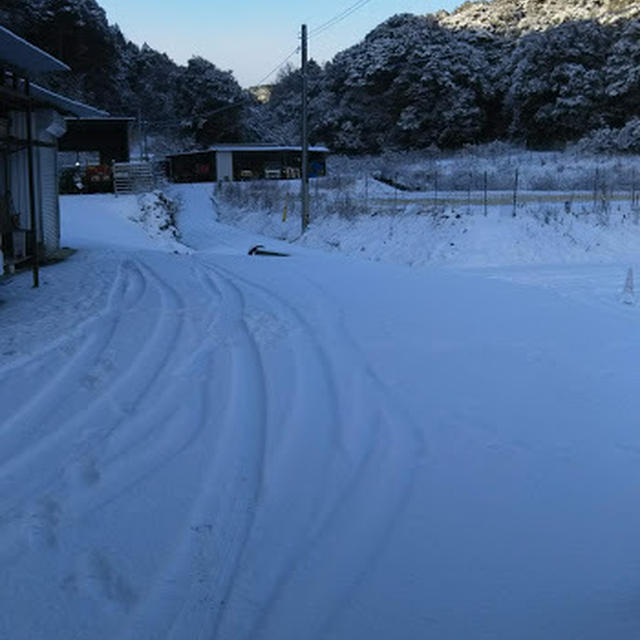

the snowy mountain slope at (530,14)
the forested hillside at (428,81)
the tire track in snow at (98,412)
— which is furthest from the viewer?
the snowy mountain slope at (530,14)

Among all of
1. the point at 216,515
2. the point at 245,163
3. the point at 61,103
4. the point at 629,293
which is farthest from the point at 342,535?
the point at 245,163

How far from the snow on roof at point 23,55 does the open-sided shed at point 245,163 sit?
3596cm

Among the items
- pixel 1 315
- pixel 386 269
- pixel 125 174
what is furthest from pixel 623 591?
pixel 125 174

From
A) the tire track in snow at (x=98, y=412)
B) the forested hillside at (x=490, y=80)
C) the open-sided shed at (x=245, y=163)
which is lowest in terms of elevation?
the tire track in snow at (x=98, y=412)

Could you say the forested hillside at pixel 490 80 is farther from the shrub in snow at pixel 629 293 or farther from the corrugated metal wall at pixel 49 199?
the corrugated metal wall at pixel 49 199

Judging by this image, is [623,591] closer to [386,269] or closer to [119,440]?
[119,440]

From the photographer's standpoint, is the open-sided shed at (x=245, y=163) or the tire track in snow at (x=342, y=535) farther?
the open-sided shed at (x=245, y=163)

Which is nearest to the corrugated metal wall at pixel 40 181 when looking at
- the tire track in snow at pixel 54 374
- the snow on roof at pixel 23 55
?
the snow on roof at pixel 23 55

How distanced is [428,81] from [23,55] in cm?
4119

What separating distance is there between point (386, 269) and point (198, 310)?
5202 mm

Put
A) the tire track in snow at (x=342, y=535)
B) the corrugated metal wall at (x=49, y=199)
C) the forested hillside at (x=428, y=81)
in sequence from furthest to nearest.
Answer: the forested hillside at (x=428, y=81)
the corrugated metal wall at (x=49, y=199)
the tire track in snow at (x=342, y=535)

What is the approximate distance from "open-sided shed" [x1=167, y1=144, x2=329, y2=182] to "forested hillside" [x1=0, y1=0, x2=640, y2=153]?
4.92 metres

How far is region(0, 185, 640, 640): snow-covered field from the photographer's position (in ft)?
9.39

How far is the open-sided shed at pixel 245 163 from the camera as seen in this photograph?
50.2m
